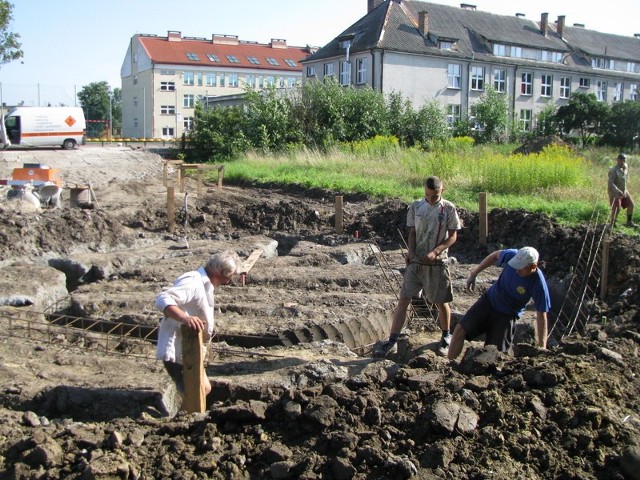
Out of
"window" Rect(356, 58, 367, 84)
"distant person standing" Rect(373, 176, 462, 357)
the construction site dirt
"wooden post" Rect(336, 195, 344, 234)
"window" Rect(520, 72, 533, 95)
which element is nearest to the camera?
the construction site dirt

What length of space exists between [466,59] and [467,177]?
89.1 feet

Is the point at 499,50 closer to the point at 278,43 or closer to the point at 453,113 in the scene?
the point at 453,113

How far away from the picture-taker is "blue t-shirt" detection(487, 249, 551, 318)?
663 cm

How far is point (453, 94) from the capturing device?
43312 mm

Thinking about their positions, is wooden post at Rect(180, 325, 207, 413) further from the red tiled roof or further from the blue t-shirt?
the red tiled roof

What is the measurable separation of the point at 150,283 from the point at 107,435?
6456 mm

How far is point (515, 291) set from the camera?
687 centimetres

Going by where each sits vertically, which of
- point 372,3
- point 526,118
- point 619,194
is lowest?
point 619,194

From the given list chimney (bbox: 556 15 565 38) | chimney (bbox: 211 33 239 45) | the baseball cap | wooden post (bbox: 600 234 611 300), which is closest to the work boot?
the baseball cap

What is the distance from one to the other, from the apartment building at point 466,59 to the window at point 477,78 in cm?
6

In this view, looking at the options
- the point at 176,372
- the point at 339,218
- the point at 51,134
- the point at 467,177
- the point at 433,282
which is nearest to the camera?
the point at 176,372

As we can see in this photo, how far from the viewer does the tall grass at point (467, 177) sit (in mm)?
15695

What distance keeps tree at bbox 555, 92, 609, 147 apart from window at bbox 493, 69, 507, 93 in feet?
18.9

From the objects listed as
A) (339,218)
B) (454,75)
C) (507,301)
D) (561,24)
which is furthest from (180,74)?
(507,301)
